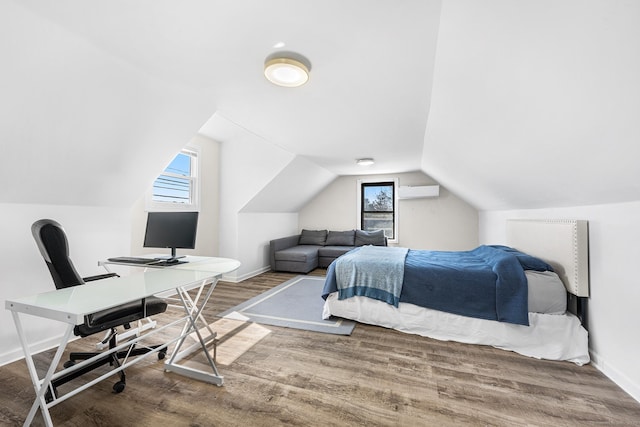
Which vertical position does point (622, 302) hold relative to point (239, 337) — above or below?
above

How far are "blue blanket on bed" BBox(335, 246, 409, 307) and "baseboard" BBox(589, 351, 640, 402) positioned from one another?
1.56m

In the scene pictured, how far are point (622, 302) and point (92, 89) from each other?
4.16 m

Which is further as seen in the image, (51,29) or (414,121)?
(414,121)

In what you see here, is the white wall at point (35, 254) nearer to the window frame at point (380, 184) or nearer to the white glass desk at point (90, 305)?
the white glass desk at point (90, 305)

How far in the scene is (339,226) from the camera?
22.4ft

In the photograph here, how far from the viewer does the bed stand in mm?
2179

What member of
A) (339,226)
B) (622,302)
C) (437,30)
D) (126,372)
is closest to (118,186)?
(126,372)

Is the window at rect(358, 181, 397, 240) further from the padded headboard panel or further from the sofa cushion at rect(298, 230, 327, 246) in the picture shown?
the padded headboard panel

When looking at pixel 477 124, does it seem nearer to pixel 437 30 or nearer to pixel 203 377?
pixel 437 30

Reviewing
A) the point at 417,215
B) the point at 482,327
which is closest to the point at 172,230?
the point at 482,327

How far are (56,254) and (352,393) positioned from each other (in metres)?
2.16

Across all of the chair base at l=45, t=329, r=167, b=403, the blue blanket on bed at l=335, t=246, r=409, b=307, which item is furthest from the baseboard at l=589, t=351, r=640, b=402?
the chair base at l=45, t=329, r=167, b=403

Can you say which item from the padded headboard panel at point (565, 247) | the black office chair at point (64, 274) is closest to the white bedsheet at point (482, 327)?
the padded headboard panel at point (565, 247)

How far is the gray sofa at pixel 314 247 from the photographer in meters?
5.37
